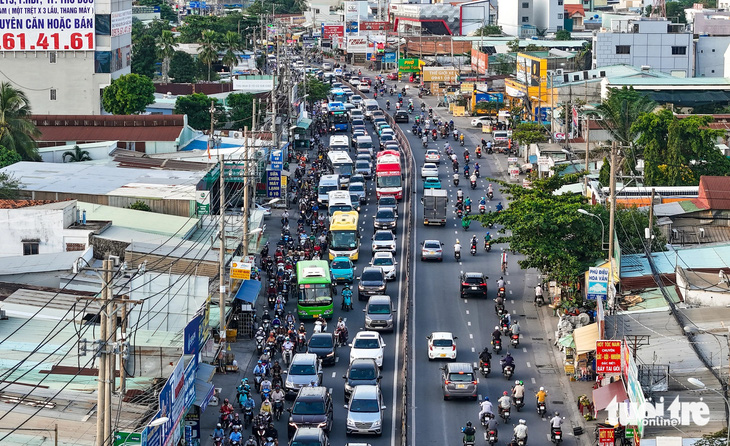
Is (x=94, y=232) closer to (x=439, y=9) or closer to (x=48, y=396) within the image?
(x=48, y=396)

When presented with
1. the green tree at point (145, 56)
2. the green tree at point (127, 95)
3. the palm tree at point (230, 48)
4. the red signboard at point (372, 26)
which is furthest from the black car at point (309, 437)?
the red signboard at point (372, 26)

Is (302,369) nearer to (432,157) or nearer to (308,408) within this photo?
(308,408)

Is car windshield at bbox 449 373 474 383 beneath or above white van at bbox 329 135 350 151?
beneath

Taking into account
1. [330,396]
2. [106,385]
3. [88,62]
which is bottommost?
[330,396]

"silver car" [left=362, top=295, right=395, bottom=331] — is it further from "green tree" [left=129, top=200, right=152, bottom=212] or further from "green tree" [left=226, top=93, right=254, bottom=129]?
"green tree" [left=226, top=93, right=254, bottom=129]

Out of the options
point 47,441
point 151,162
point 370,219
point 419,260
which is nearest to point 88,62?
point 151,162

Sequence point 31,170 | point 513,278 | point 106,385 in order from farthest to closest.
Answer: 1. point 31,170
2. point 513,278
3. point 106,385

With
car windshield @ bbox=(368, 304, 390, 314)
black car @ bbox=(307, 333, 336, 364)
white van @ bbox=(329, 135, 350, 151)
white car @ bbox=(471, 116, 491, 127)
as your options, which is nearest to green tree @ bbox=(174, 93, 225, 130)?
white van @ bbox=(329, 135, 350, 151)

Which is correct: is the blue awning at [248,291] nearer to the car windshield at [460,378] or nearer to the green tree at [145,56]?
the car windshield at [460,378]
